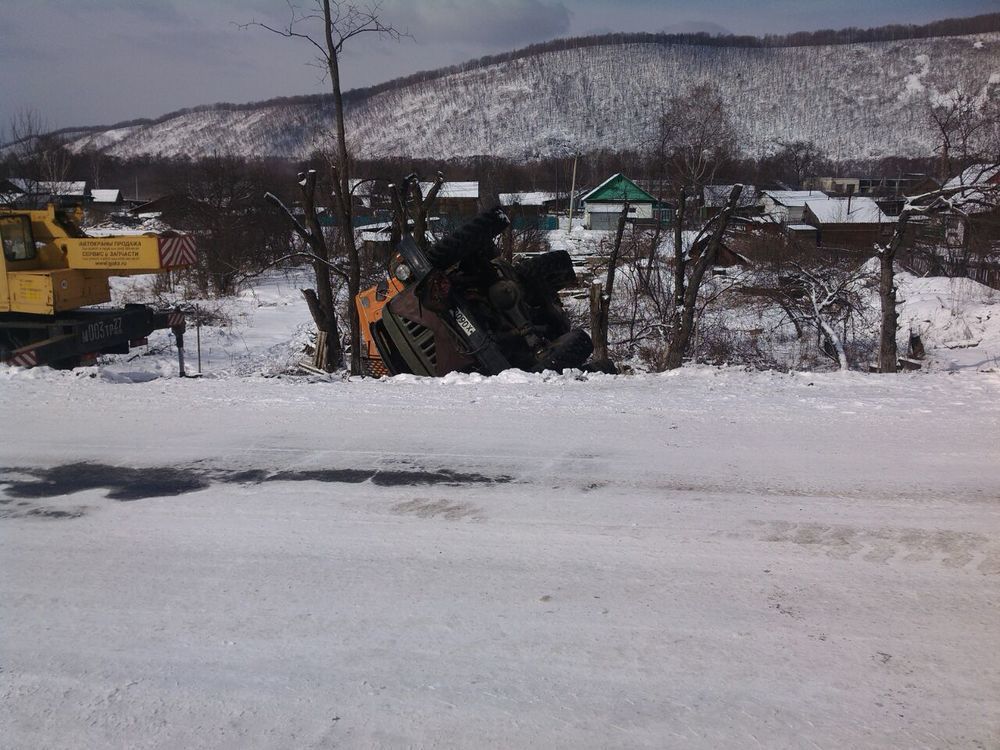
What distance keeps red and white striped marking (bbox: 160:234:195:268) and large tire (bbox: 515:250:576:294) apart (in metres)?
5.72

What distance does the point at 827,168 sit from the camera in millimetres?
88375

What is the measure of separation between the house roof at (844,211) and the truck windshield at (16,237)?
38847 millimetres

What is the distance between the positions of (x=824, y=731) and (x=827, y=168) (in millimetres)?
96555

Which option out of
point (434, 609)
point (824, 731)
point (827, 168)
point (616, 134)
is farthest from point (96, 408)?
point (616, 134)

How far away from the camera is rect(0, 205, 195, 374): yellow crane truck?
12.7m

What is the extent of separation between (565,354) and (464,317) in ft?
4.79

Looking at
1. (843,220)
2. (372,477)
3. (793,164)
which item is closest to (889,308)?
(372,477)

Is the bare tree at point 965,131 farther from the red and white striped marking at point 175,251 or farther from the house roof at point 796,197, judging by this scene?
the house roof at point 796,197

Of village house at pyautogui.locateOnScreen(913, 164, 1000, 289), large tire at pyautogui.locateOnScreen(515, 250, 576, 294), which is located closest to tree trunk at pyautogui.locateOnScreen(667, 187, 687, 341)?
village house at pyautogui.locateOnScreen(913, 164, 1000, 289)

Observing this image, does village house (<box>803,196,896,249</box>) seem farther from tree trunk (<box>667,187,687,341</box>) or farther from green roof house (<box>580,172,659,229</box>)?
tree trunk (<box>667,187,687,341</box>)

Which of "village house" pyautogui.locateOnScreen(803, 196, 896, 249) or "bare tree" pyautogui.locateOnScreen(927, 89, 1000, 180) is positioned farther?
"village house" pyautogui.locateOnScreen(803, 196, 896, 249)

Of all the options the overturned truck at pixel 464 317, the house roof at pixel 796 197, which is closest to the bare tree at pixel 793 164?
the house roof at pixel 796 197

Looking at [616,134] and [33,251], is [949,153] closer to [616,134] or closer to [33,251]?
[33,251]

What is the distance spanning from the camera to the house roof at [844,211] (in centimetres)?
4394
